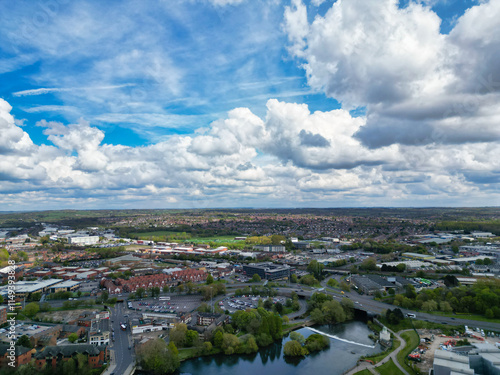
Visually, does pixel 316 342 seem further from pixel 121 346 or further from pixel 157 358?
pixel 121 346

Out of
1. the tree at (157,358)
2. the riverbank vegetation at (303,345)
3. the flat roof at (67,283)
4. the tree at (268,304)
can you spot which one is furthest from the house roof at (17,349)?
the flat roof at (67,283)

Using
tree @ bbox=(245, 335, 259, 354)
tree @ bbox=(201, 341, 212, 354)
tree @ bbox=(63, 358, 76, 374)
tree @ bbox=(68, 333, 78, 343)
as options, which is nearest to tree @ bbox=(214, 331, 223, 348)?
tree @ bbox=(201, 341, 212, 354)

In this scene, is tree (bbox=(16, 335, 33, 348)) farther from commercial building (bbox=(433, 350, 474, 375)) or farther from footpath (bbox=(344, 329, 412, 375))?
commercial building (bbox=(433, 350, 474, 375))

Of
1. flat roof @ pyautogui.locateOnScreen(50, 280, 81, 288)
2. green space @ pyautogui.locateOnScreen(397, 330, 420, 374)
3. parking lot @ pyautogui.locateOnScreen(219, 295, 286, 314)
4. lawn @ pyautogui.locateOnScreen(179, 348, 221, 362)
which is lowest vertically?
lawn @ pyautogui.locateOnScreen(179, 348, 221, 362)

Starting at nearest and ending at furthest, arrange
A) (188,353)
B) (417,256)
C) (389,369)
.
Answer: (389,369) → (188,353) → (417,256)

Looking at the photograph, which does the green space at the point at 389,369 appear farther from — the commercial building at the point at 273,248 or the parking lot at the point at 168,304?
the commercial building at the point at 273,248

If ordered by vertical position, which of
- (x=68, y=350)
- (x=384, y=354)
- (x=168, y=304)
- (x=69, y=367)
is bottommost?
(x=384, y=354)

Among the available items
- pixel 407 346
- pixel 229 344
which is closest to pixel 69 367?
pixel 229 344

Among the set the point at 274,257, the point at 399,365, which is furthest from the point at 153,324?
the point at 274,257
